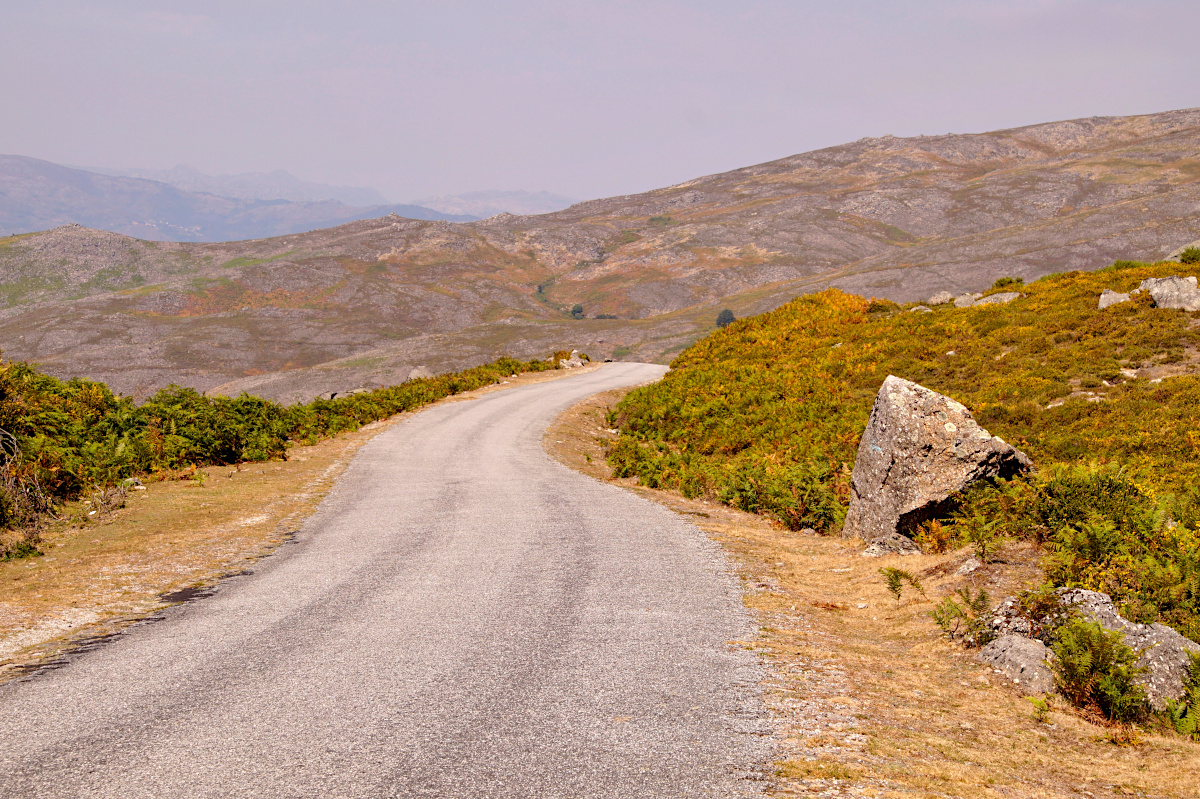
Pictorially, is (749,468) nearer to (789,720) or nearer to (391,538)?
(391,538)

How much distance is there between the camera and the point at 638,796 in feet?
13.1

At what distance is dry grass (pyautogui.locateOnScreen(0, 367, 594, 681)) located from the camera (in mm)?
6852

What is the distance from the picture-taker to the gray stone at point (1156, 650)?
5.07 metres

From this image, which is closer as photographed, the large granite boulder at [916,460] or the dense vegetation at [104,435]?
the large granite boulder at [916,460]

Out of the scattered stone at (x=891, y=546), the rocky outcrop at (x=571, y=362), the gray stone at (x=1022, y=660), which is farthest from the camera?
the rocky outcrop at (x=571, y=362)

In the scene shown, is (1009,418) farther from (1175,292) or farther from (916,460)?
(1175,292)

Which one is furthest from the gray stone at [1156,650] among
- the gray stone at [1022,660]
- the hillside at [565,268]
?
the hillside at [565,268]

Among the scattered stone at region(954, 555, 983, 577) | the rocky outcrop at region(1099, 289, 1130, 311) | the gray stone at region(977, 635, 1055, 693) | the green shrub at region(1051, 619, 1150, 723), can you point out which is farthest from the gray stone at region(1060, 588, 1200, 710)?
the rocky outcrop at region(1099, 289, 1130, 311)

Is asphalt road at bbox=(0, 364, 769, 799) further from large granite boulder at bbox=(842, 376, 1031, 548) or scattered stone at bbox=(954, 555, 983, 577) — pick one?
large granite boulder at bbox=(842, 376, 1031, 548)

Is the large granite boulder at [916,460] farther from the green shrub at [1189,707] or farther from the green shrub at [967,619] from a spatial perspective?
the green shrub at [1189,707]

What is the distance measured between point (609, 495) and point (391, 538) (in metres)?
5.58

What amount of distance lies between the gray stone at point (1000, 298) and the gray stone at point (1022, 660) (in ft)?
78.8

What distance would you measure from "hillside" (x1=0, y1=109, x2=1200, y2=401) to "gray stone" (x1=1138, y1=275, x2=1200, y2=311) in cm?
5749

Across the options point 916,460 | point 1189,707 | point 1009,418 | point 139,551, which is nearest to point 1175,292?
point 1009,418
